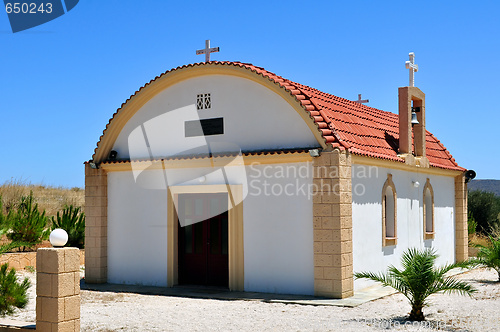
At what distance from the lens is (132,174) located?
1412 centimetres

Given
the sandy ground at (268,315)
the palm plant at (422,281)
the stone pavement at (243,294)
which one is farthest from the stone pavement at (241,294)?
the palm plant at (422,281)

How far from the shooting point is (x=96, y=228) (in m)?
14.3

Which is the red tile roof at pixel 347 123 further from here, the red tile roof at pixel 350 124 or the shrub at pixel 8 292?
the shrub at pixel 8 292

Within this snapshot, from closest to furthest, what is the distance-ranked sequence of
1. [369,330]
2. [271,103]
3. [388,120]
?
1. [369,330]
2. [271,103]
3. [388,120]

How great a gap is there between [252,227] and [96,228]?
4.06 meters

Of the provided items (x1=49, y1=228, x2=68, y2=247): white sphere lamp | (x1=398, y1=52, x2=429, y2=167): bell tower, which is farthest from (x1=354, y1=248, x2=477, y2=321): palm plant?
(x1=398, y1=52, x2=429, y2=167): bell tower

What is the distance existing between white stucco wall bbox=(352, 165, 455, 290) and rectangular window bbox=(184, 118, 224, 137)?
3072 millimetres

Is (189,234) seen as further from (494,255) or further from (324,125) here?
(494,255)

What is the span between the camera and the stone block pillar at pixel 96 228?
46.7 feet

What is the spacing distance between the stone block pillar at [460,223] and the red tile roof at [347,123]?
1341 mm

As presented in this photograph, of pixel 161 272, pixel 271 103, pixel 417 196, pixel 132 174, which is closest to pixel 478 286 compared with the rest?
pixel 417 196

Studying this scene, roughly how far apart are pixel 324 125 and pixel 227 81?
2519mm

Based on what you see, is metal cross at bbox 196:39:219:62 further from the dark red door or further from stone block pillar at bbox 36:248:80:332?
stone block pillar at bbox 36:248:80:332

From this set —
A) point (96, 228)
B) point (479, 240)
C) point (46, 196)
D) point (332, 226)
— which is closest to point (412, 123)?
point (332, 226)
